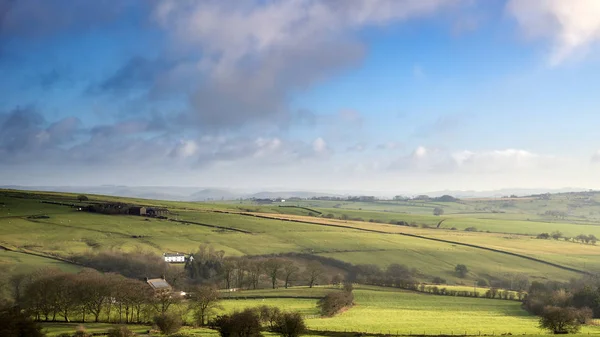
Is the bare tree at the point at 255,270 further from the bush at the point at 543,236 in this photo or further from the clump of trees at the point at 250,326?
the bush at the point at 543,236

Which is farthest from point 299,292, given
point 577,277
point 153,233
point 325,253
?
point 577,277

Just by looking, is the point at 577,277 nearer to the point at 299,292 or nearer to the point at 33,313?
the point at 299,292

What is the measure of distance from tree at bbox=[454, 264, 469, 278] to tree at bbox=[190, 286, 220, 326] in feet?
233

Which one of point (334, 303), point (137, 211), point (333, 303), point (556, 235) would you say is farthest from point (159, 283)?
point (556, 235)

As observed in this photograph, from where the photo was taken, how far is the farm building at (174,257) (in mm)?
114562

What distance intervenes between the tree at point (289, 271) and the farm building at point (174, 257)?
24860mm

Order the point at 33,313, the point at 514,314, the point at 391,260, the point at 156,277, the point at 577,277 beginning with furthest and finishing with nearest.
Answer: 1. the point at 391,260
2. the point at 577,277
3. the point at 156,277
4. the point at 514,314
5. the point at 33,313

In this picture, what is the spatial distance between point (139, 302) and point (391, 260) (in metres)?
73.4

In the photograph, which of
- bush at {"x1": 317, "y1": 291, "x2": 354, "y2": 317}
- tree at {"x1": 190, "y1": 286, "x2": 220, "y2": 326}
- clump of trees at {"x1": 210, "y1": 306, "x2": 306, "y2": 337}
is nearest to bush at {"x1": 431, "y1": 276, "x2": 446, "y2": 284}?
bush at {"x1": 317, "y1": 291, "x2": 354, "y2": 317}

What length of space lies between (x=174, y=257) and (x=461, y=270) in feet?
226

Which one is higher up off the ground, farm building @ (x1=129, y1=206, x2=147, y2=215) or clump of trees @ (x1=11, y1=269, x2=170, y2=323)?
farm building @ (x1=129, y1=206, x2=147, y2=215)

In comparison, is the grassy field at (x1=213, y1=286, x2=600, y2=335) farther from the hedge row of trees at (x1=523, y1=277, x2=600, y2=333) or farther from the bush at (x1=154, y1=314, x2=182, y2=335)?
the bush at (x1=154, y1=314, x2=182, y2=335)

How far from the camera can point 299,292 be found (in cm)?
9488

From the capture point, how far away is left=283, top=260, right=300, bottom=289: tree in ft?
353
